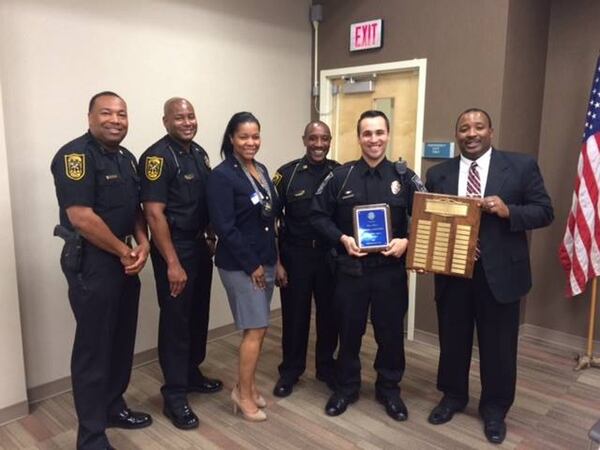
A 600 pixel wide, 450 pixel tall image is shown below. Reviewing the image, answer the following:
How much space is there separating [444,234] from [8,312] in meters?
2.18

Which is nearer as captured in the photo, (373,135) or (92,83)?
(373,135)

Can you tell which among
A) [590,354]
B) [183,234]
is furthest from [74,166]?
[590,354]

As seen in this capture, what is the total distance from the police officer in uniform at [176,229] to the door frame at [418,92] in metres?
1.67

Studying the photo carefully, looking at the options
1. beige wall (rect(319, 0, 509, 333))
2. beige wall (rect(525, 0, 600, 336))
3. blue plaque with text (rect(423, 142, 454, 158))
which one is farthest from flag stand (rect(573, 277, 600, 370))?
blue plaque with text (rect(423, 142, 454, 158))

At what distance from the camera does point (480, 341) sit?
7.89 feet

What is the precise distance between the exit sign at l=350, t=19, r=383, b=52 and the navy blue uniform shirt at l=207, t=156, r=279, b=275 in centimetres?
191

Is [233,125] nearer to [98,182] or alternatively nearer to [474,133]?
[98,182]

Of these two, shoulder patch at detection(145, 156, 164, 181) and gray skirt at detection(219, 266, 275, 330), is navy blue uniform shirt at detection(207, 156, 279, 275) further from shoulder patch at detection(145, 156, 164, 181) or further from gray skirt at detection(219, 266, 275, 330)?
shoulder patch at detection(145, 156, 164, 181)

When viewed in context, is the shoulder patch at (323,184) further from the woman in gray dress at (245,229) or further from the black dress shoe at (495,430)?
the black dress shoe at (495,430)

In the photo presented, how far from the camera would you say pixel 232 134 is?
2354 millimetres

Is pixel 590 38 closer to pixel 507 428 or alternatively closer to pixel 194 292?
pixel 507 428

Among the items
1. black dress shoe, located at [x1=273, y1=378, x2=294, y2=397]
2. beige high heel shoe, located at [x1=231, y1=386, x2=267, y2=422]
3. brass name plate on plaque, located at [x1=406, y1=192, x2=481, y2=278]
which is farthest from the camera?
black dress shoe, located at [x1=273, y1=378, x2=294, y2=397]

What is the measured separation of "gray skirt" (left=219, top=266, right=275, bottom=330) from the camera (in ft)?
7.67

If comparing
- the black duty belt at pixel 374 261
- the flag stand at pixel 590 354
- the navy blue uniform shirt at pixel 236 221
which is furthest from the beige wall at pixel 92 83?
the flag stand at pixel 590 354
